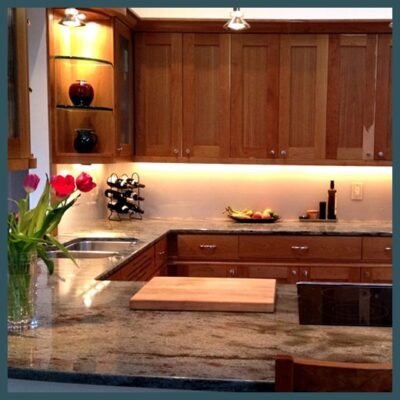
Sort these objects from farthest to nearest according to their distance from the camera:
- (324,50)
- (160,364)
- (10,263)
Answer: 1. (324,50)
2. (10,263)
3. (160,364)

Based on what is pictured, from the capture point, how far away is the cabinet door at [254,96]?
4414 millimetres

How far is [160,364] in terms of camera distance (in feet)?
4.72

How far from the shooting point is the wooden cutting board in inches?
76.3

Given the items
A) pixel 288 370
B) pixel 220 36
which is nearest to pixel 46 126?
pixel 220 36

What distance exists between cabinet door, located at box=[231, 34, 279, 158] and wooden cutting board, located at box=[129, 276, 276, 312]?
2314 mm

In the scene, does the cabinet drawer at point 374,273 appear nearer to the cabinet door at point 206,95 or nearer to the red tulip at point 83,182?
the cabinet door at point 206,95

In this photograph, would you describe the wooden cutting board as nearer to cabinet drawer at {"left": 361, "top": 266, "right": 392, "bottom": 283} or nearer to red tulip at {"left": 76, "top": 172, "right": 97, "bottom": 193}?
red tulip at {"left": 76, "top": 172, "right": 97, "bottom": 193}

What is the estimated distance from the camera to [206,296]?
2023 mm

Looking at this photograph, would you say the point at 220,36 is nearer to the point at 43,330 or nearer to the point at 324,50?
the point at 324,50

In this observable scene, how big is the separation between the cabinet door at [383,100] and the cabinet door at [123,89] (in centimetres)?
180

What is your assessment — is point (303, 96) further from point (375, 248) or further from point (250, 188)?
point (375, 248)

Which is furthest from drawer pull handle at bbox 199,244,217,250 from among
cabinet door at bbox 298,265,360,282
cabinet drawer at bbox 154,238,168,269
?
cabinet door at bbox 298,265,360,282

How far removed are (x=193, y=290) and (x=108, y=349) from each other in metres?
0.61

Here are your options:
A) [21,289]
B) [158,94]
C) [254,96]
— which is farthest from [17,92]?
[254,96]
